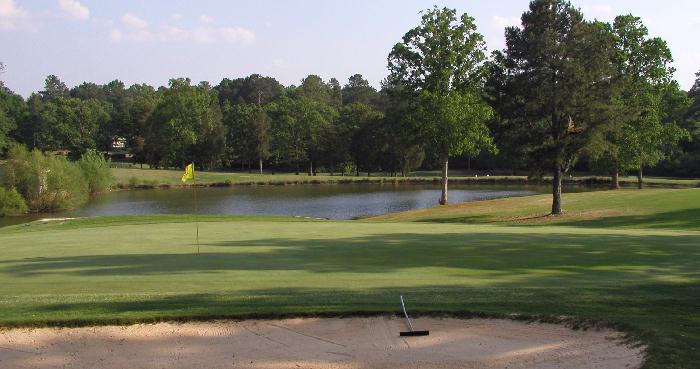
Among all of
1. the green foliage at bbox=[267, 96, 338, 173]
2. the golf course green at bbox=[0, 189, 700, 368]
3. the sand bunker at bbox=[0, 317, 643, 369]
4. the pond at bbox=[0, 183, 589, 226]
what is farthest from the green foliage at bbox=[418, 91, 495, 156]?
the green foliage at bbox=[267, 96, 338, 173]

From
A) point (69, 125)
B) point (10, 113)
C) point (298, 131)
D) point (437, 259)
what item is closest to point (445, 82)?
point (437, 259)

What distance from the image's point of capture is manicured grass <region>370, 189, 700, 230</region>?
3125cm

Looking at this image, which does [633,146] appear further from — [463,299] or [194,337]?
[194,337]

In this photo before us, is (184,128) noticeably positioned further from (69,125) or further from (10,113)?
(10,113)

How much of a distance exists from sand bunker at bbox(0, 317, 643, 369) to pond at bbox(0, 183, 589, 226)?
40.7m

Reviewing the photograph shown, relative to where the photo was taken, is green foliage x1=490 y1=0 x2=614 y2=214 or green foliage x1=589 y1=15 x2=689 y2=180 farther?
green foliage x1=589 y1=15 x2=689 y2=180

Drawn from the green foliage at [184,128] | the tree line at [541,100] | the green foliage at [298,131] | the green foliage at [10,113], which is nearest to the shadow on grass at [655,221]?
the tree line at [541,100]

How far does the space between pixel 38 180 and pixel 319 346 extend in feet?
188

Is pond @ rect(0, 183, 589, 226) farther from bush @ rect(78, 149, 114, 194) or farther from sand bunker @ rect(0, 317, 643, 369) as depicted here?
sand bunker @ rect(0, 317, 643, 369)

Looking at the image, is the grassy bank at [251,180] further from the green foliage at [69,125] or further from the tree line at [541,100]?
the green foliage at [69,125]

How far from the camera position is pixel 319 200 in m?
67.3

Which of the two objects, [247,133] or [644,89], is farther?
[247,133]

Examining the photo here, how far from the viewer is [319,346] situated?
26.4 ft

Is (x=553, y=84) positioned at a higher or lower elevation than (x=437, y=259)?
higher
